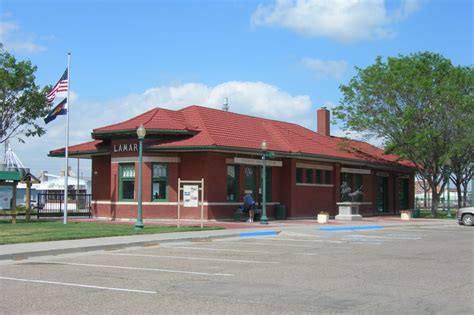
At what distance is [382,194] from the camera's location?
44.6m

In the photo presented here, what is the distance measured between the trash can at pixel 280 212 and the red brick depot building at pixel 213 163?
322 millimetres

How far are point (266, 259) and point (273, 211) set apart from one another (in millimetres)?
18500

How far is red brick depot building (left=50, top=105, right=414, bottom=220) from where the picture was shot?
97.4 ft

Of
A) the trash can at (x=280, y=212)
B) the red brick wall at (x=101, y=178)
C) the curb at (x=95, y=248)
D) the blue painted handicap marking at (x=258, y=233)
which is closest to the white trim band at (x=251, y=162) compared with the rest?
the trash can at (x=280, y=212)

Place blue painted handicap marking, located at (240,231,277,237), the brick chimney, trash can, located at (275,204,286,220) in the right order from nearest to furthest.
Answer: blue painted handicap marking, located at (240,231,277,237)
trash can, located at (275,204,286,220)
the brick chimney

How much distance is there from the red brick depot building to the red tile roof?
6 centimetres

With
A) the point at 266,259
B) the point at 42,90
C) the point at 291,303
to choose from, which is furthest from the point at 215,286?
the point at 42,90

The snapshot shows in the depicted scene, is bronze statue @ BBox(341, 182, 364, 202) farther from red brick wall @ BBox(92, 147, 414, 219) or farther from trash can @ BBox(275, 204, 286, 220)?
trash can @ BBox(275, 204, 286, 220)

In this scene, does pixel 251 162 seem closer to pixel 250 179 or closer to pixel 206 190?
pixel 250 179

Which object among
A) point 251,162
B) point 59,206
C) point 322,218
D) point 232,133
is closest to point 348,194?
point 322,218

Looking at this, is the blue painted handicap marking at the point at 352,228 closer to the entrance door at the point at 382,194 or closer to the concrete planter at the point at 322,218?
the concrete planter at the point at 322,218

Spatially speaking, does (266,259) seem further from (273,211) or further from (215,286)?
(273,211)

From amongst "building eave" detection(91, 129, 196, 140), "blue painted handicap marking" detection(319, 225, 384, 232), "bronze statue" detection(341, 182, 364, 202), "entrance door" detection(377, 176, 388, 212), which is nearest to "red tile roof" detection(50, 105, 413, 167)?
"building eave" detection(91, 129, 196, 140)

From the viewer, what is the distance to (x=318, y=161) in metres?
36.2
